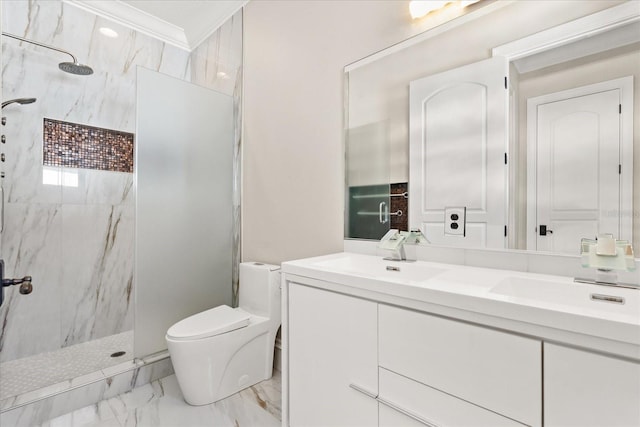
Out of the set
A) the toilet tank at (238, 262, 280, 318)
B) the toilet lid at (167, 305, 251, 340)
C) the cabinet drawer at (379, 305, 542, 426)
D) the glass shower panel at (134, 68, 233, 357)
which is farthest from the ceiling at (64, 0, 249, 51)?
the cabinet drawer at (379, 305, 542, 426)

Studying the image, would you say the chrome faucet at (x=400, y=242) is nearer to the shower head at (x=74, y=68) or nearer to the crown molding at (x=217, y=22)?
the crown molding at (x=217, y=22)

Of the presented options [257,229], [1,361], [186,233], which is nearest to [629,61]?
[257,229]

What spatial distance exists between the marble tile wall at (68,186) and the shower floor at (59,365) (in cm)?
11

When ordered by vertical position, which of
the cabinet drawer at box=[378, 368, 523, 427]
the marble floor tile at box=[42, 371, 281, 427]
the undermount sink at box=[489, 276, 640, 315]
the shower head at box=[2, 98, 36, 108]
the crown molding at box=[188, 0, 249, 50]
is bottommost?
the marble floor tile at box=[42, 371, 281, 427]

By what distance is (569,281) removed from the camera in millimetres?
997

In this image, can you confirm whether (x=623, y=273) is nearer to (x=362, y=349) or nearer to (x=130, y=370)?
(x=362, y=349)

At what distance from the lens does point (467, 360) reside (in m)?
0.83

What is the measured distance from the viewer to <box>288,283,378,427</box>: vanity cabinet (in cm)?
106

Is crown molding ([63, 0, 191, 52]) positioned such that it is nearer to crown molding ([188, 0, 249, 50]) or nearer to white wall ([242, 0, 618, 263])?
crown molding ([188, 0, 249, 50])

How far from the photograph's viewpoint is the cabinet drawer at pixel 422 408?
0.81 metres

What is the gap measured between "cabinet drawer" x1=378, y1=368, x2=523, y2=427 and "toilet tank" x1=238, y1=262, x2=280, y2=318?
1077 millimetres

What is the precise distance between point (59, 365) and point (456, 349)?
2469mm

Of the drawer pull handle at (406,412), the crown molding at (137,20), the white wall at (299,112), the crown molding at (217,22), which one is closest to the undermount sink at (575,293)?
the drawer pull handle at (406,412)

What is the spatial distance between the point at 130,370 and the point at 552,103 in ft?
8.24
